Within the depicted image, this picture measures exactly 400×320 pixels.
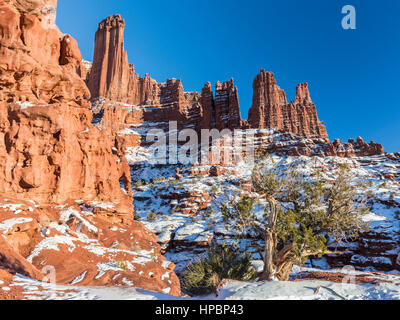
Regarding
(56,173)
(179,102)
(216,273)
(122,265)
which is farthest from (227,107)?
(122,265)

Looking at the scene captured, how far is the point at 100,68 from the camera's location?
110375 mm

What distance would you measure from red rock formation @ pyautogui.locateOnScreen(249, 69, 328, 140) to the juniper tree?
3160 inches

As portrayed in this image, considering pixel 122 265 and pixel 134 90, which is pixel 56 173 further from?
pixel 134 90

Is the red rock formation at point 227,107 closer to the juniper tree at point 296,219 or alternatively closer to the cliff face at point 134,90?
the cliff face at point 134,90

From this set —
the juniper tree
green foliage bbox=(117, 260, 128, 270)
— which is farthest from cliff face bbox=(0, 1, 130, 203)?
the juniper tree

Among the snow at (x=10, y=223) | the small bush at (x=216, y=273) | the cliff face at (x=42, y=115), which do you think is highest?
the cliff face at (x=42, y=115)

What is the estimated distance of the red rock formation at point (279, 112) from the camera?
92.2 meters

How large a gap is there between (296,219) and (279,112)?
3542 inches

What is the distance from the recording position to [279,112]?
309 ft

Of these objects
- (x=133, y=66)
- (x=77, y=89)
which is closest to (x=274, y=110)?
(x=133, y=66)

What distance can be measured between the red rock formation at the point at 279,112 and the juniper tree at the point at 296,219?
80258mm

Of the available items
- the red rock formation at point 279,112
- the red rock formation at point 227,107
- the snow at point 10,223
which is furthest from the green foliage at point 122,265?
the red rock formation at point 227,107
